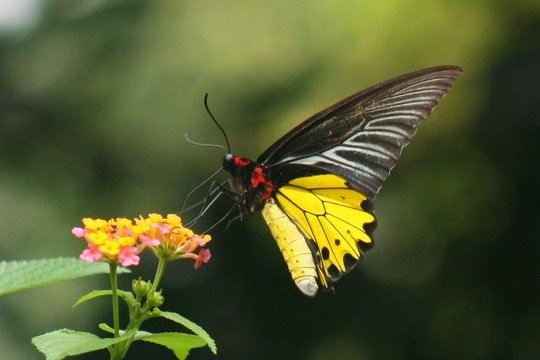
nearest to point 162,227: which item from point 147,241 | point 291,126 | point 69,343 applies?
point 147,241

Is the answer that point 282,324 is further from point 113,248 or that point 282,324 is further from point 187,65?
point 113,248

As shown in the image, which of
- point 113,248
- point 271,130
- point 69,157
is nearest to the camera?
point 113,248

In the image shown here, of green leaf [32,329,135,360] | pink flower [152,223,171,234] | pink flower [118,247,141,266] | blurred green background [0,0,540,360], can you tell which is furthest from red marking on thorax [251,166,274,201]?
blurred green background [0,0,540,360]

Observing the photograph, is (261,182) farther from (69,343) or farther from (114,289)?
(69,343)

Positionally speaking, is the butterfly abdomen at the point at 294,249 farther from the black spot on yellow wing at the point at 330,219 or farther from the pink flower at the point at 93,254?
the pink flower at the point at 93,254

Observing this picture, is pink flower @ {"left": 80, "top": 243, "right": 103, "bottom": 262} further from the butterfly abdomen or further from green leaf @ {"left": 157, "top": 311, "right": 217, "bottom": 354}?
the butterfly abdomen

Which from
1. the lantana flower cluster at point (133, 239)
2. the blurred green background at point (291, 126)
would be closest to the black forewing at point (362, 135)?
the lantana flower cluster at point (133, 239)

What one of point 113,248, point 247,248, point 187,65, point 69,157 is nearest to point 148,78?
point 187,65
